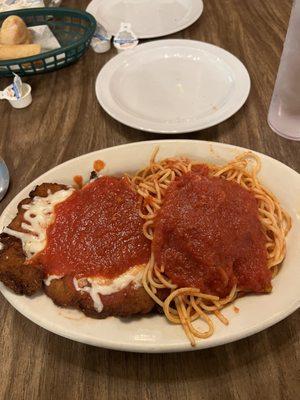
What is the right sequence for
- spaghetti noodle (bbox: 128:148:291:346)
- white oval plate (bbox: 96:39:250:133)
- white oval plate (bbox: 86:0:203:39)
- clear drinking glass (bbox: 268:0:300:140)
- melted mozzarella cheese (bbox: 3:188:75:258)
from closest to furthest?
1. spaghetti noodle (bbox: 128:148:291:346)
2. melted mozzarella cheese (bbox: 3:188:75:258)
3. clear drinking glass (bbox: 268:0:300:140)
4. white oval plate (bbox: 96:39:250:133)
5. white oval plate (bbox: 86:0:203:39)

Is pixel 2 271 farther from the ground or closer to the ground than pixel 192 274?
farther from the ground

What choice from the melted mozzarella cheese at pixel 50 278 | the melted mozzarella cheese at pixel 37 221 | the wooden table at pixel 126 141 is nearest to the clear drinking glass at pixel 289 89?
the wooden table at pixel 126 141

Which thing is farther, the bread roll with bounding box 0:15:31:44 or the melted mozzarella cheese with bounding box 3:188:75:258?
the bread roll with bounding box 0:15:31:44

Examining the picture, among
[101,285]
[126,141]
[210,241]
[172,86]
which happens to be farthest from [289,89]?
[101,285]

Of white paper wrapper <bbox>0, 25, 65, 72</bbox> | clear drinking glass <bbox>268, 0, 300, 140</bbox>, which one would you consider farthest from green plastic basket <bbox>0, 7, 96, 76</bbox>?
clear drinking glass <bbox>268, 0, 300, 140</bbox>

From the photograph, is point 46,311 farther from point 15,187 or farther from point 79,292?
point 15,187

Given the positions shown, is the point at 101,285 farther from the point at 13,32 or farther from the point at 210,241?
the point at 13,32

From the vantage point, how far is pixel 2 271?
46.8 inches

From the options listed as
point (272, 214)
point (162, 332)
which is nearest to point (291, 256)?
point (272, 214)

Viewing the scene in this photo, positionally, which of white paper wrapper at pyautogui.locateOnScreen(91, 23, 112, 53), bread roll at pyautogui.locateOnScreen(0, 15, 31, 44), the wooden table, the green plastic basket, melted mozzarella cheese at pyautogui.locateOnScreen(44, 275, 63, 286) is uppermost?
bread roll at pyautogui.locateOnScreen(0, 15, 31, 44)

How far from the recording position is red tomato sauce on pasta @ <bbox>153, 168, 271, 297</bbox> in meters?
1.14

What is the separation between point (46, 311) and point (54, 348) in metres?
0.19

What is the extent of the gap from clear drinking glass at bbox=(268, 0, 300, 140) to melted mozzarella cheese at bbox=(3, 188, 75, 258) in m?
1.09

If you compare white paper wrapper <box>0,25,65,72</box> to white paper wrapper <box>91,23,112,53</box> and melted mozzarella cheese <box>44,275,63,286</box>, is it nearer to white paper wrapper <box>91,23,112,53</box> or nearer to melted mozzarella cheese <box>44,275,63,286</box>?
white paper wrapper <box>91,23,112,53</box>
